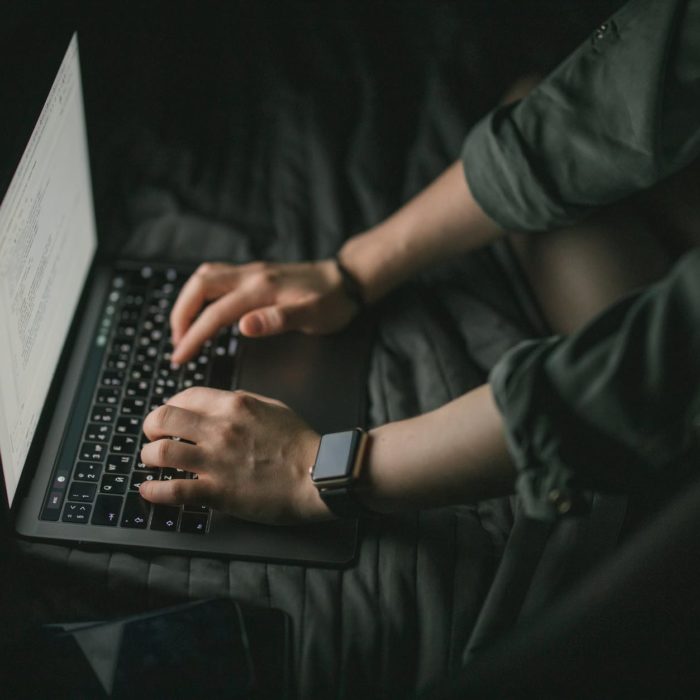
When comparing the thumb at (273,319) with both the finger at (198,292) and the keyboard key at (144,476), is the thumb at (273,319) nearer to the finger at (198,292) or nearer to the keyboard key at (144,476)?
the finger at (198,292)

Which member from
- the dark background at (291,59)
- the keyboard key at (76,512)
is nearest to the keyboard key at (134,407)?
the keyboard key at (76,512)

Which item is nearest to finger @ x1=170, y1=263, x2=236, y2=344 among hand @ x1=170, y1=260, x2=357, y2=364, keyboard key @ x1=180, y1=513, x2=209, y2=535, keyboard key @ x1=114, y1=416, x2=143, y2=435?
hand @ x1=170, y1=260, x2=357, y2=364

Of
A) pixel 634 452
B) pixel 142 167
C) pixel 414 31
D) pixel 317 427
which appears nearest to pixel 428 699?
pixel 634 452

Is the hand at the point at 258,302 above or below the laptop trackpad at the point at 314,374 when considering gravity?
above

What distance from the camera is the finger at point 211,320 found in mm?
767

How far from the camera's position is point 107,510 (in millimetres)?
669

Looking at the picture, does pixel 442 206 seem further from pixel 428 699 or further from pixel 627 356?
pixel 428 699

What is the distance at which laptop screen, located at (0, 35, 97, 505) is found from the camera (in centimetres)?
58

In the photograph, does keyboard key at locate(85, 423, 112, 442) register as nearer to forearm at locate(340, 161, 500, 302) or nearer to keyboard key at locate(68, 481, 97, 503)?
keyboard key at locate(68, 481, 97, 503)

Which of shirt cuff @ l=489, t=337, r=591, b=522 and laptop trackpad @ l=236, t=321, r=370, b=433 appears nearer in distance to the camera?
shirt cuff @ l=489, t=337, r=591, b=522

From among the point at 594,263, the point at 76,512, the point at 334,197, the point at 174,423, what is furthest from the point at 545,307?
the point at 76,512

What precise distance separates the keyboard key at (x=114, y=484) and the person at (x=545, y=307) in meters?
0.04

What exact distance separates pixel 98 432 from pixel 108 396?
44 millimetres

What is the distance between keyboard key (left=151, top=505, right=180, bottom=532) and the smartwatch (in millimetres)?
140
